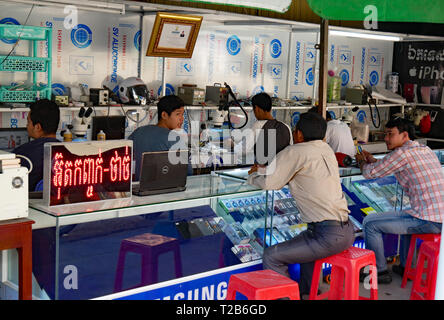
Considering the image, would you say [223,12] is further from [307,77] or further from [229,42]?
[307,77]

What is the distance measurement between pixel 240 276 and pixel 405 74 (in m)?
8.14

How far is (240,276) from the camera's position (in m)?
3.49

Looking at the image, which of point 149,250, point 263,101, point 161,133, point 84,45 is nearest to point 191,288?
point 149,250

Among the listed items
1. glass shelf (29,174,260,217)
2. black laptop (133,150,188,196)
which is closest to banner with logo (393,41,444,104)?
glass shelf (29,174,260,217)

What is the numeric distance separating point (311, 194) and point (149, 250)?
1.05 meters

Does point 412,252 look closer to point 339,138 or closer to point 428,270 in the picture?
point 428,270

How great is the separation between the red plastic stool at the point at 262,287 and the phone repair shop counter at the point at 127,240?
0.60m

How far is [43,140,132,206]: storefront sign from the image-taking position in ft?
11.2

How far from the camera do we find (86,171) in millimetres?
3559

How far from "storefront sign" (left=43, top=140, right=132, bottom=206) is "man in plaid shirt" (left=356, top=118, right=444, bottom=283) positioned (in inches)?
85.4

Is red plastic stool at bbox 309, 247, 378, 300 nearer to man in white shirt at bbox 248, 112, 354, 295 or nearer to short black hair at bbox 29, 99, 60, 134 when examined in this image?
man in white shirt at bbox 248, 112, 354, 295

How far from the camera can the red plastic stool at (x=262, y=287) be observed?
11.0 feet

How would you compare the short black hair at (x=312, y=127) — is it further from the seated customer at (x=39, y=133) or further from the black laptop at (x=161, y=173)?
the seated customer at (x=39, y=133)
